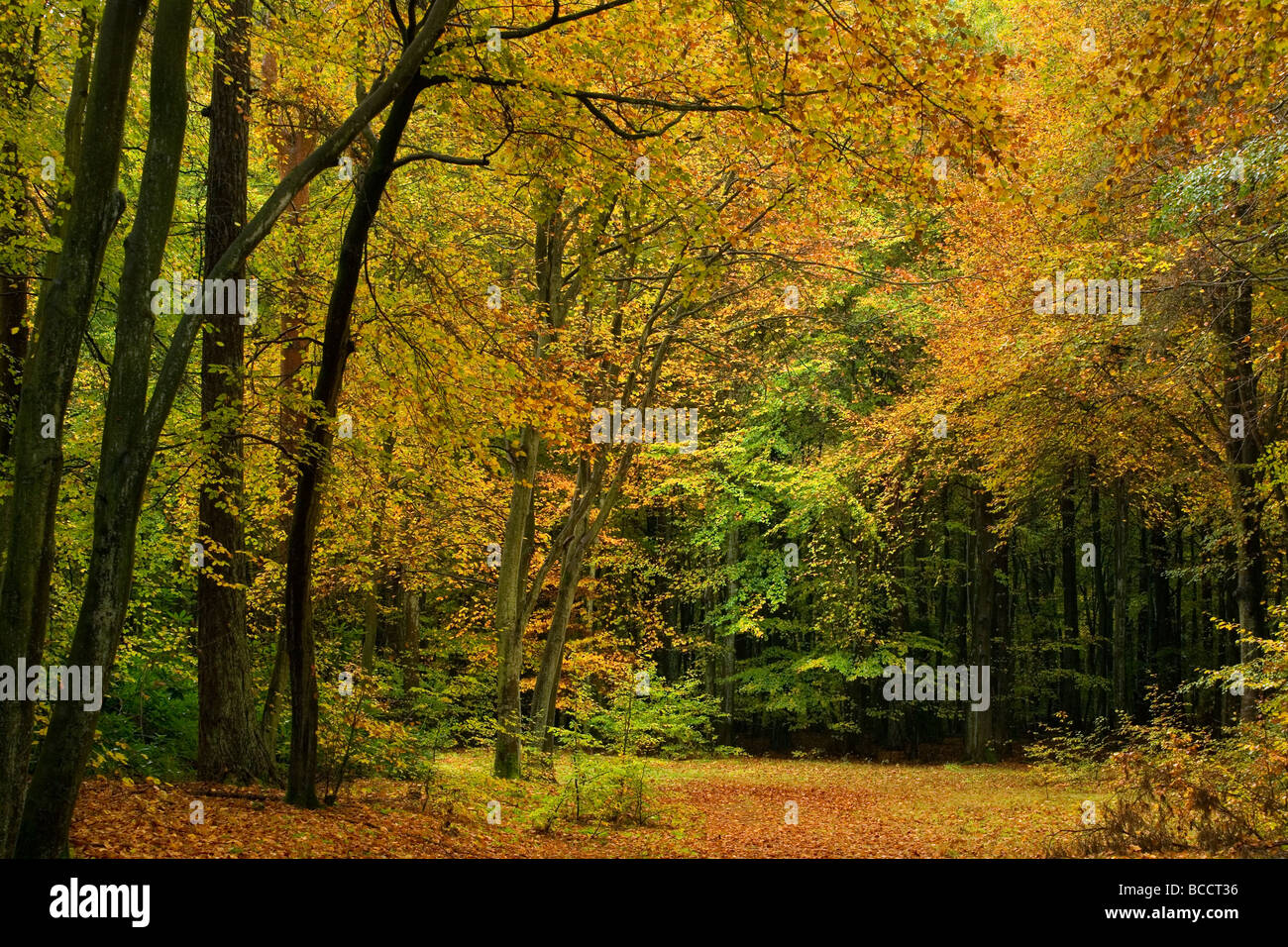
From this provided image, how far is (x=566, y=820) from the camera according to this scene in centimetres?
1093

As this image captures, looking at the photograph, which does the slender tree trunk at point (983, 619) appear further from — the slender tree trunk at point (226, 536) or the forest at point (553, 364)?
the slender tree trunk at point (226, 536)

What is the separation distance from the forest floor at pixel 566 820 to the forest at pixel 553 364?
91mm

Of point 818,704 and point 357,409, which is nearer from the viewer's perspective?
point 357,409

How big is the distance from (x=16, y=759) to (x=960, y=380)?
1489 cm

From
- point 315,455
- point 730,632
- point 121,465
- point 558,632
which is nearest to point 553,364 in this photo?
point 315,455

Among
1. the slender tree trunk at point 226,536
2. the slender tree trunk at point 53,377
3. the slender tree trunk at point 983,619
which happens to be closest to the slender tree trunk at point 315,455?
the slender tree trunk at point 226,536

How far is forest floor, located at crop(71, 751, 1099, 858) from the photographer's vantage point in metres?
7.13

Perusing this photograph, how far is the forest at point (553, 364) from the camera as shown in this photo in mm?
6270

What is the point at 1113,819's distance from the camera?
27.9 ft

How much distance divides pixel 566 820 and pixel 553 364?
5.51 metres

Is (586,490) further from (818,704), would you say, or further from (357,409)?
(818,704)

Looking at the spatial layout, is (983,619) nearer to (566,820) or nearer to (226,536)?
(566,820)

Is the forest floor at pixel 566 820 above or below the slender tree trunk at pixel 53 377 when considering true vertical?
below
